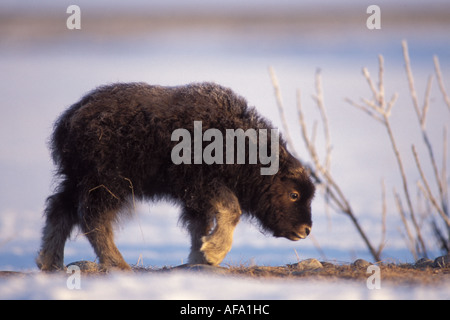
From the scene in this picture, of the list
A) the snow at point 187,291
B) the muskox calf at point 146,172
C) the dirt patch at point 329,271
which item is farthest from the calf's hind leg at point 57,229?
the snow at point 187,291

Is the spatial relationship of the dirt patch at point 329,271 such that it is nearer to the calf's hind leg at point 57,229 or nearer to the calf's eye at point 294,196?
the calf's hind leg at point 57,229

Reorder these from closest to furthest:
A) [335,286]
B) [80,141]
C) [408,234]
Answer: [335,286] → [80,141] → [408,234]

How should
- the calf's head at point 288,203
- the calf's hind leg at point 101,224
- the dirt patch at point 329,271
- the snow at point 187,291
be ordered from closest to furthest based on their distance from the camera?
the snow at point 187,291
the dirt patch at point 329,271
the calf's hind leg at point 101,224
the calf's head at point 288,203

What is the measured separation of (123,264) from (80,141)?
1575 millimetres

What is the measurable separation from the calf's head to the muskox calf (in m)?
0.02

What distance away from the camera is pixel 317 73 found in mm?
10867

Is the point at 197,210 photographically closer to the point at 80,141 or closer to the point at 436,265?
the point at 80,141

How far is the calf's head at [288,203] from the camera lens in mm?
8078

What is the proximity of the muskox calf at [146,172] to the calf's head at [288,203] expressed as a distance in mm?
20

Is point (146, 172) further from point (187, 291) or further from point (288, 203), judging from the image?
point (187, 291)

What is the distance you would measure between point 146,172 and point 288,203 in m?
1.94

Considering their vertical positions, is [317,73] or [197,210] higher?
[317,73]

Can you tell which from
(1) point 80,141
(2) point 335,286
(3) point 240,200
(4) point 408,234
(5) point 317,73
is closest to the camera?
(2) point 335,286
